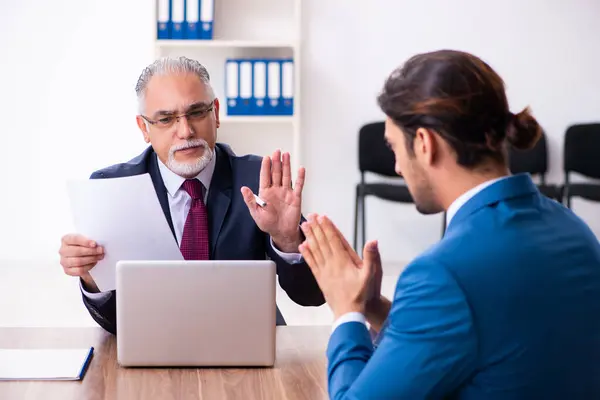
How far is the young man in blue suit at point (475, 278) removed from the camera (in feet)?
3.56

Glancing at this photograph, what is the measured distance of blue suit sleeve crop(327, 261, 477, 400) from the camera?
3.51 feet

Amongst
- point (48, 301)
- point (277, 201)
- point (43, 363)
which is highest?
point (277, 201)

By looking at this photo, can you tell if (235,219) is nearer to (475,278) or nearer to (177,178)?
(177,178)

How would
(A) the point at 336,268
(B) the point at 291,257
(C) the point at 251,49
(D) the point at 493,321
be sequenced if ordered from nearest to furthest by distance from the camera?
(D) the point at 493,321 → (A) the point at 336,268 → (B) the point at 291,257 → (C) the point at 251,49

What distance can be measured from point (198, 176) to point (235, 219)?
15cm

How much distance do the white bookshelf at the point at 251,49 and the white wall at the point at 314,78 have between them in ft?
0.45

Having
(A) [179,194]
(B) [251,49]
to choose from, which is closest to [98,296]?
(A) [179,194]

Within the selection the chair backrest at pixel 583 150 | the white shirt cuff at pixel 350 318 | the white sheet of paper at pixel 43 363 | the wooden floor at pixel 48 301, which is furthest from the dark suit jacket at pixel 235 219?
the chair backrest at pixel 583 150

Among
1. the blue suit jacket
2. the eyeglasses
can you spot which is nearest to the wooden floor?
the eyeglasses

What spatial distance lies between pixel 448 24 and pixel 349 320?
4284mm

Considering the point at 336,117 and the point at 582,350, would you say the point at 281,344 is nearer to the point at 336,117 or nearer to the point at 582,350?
the point at 582,350

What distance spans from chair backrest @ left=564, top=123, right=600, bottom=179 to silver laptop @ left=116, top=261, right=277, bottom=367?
13.0ft

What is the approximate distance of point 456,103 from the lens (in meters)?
1.16

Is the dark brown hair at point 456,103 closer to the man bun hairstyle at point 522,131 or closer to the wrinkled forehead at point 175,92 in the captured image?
the man bun hairstyle at point 522,131
